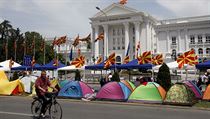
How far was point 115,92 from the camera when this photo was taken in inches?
744

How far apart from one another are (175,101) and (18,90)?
38.4 feet

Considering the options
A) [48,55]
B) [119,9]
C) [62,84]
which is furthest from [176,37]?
[62,84]

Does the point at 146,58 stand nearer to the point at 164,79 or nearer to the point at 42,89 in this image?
the point at 164,79

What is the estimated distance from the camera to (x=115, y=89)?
1892 cm

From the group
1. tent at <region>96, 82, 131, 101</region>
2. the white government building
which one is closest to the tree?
tent at <region>96, 82, 131, 101</region>

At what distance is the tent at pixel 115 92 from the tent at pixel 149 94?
582 millimetres

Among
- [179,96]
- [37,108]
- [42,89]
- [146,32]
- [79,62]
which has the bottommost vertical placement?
[179,96]

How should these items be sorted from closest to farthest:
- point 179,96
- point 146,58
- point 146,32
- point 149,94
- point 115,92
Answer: point 179,96 → point 149,94 → point 115,92 → point 146,58 → point 146,32

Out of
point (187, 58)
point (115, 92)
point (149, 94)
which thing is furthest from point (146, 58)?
point (149, 94)

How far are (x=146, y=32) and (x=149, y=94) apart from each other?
83739 mm

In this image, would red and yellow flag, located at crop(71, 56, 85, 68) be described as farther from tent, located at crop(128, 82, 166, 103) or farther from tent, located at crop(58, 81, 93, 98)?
tent, located at crop(128, 82, 166, 103)

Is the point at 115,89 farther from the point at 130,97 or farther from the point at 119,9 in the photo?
the point at 119,9

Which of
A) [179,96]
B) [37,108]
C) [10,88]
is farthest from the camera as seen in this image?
[10,88]

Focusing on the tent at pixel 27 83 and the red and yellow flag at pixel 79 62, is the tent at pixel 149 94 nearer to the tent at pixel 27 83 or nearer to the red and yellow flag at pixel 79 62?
the tent at pixel 27 83
